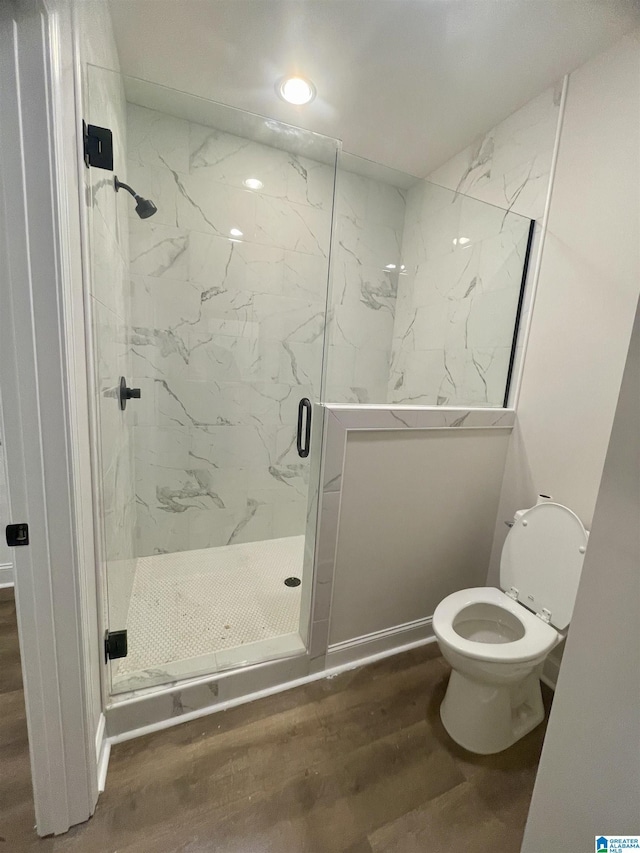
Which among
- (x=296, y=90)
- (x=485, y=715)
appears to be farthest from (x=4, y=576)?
(x=296, y=90)

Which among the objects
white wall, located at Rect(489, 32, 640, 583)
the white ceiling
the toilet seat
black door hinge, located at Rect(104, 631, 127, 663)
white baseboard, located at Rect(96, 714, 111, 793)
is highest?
the white ceiling

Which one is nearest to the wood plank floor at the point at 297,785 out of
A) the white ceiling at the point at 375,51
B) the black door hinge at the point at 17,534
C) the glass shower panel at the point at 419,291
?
the black door hinge at the point at 17,534

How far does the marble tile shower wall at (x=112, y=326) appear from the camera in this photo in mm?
1073

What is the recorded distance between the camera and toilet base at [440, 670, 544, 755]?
4.12 feet

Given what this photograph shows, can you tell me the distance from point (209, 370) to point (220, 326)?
0.27 meters

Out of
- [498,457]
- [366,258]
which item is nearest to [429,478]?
[498,457]

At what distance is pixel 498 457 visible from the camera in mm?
1726

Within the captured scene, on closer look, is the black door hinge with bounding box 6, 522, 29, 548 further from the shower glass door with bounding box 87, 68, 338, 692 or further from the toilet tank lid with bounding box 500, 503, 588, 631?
the toilet tank lid with bounding box 500, 503, 588, 631

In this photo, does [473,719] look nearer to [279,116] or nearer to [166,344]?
[166,344]

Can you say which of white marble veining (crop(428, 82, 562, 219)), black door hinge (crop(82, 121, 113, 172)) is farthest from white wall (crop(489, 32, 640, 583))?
black door hinge (crop(82, 121, 113, 172))

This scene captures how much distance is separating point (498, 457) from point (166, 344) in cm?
188

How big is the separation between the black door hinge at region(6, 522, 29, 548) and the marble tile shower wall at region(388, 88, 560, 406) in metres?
1.67

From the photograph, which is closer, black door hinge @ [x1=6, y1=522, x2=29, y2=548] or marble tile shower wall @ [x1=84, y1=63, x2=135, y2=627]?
black door hinge @ [x1=6, y1=522, x2=29, y2=548]

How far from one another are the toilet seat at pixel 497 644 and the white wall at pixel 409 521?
0.27 metres
